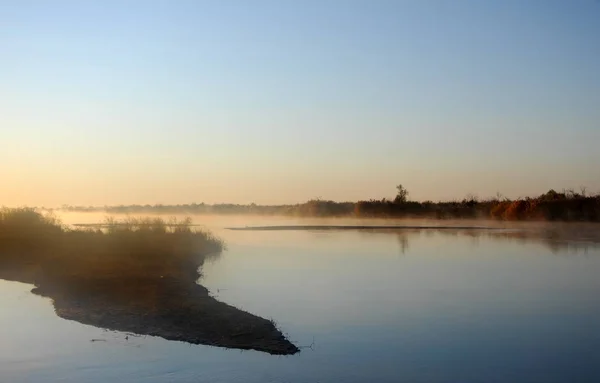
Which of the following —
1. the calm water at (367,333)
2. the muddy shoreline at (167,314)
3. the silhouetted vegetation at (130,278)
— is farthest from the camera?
the silhouetted vegetation at (130,278)

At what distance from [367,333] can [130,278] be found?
321 inches

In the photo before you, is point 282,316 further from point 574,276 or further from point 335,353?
point 574,276

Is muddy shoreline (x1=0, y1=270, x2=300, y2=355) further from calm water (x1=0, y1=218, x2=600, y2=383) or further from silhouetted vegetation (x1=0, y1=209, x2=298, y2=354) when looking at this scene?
calm water (x1=0, y1=218, x2=600, y2=383)

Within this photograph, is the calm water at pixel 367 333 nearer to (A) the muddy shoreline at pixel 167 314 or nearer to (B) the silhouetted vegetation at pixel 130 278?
(A) the muddy shoreline at pixel 167 314

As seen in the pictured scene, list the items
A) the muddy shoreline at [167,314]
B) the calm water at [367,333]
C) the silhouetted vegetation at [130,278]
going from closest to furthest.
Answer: the calm water at [367,333]
the muddy shoreline at [167,314]
the silhouetted vegetation at [130,278]

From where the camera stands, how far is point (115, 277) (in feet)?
62.3

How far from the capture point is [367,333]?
13.4 m

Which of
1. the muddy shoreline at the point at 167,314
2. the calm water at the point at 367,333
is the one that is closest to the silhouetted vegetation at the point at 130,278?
the muddy shoreline at the point at 167,314

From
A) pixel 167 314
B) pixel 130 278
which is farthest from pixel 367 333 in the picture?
pixel 130 278

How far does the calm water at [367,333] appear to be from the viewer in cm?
1054

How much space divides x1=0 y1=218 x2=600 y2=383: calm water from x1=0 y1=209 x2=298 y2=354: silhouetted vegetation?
1.70ft

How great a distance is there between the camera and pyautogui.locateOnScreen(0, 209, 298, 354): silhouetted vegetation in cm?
1292

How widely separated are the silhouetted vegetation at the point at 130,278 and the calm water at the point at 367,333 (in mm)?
519

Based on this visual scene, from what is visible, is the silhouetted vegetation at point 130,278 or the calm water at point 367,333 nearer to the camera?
the calm water at point 367,333
